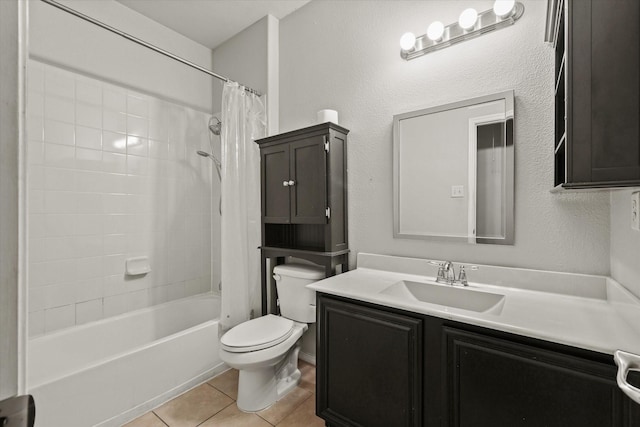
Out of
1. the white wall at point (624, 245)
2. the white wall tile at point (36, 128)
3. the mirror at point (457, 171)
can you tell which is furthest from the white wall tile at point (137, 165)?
the white wall at point (624, 245)

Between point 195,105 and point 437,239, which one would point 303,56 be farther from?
point 437,239

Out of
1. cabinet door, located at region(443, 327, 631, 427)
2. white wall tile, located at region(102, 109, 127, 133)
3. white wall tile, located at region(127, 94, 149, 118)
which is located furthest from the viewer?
white wall tile, located at region(127, 94, 149, 118)

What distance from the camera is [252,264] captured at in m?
2.25

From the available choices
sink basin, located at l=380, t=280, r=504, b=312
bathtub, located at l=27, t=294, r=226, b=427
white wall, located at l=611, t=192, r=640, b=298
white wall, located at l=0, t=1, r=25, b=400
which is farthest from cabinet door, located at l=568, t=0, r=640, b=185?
bathtub, located at l=27, t=294, r=226, b=427

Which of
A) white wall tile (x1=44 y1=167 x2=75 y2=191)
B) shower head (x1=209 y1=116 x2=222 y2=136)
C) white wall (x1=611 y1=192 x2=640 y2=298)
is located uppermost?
shower head (x1=209 y1=116 x2=222 y2=136)

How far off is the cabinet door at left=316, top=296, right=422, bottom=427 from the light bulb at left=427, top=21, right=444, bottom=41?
1.48m

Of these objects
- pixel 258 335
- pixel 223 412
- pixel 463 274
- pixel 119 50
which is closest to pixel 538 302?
pixel 463 274

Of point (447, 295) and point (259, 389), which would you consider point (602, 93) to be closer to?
point (447, 295)

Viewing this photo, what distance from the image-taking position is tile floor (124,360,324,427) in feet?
5.40

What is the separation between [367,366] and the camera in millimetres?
1381

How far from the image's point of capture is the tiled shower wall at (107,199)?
1.93 metres

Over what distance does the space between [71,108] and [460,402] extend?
111 inches

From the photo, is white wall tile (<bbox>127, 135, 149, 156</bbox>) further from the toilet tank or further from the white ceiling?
the toilet tank

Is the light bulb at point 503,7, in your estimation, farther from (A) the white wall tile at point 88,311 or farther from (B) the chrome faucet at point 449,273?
(A) the white wall tile at point 88,311
